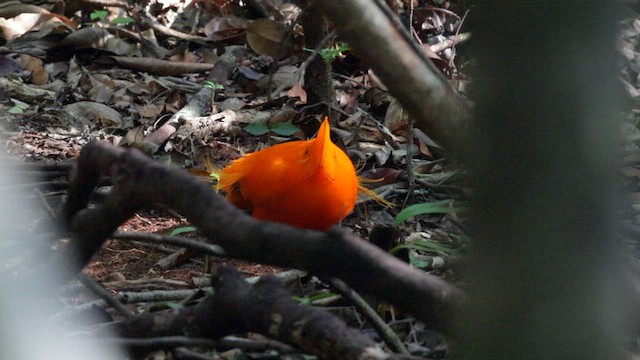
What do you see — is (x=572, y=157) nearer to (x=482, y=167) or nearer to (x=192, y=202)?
(x=482, y=167)

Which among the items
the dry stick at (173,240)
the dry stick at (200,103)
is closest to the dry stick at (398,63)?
the dry stick at (173,240)

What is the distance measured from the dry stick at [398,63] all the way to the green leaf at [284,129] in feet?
9.40

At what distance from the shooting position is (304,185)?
9.28 ft

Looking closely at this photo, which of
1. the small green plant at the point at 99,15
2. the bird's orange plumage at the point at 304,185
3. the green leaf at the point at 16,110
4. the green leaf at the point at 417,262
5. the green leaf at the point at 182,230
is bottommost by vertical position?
the green leaf at the point at 16,110

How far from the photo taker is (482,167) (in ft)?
2.81

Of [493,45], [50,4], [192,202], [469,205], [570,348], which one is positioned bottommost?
[50,4]

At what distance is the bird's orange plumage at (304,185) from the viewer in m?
2.83

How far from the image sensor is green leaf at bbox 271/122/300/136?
163 inches

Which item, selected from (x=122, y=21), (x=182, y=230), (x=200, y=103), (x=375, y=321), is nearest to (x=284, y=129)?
(x=200, y=103)

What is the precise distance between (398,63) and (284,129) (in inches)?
115

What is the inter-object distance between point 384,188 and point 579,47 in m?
2.81

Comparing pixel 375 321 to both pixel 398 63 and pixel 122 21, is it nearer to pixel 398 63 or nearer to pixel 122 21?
pixel 398 63

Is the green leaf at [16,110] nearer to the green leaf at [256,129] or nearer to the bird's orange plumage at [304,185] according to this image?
the green leaf at [256,129]

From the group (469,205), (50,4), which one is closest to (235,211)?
(469,205)
